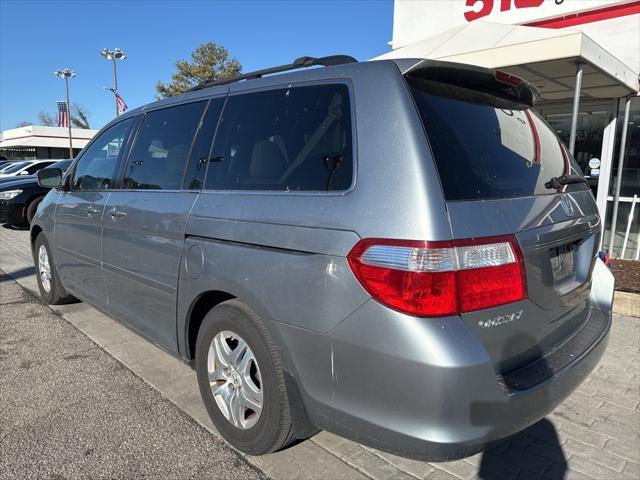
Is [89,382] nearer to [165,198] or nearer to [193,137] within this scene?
[165,198]

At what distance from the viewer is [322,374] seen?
6.43ft

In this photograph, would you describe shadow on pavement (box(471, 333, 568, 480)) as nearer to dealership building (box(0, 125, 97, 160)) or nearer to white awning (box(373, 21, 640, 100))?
white awning (box(373, 21, 640, 100))

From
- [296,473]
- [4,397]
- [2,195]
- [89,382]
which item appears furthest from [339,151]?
[2,195]

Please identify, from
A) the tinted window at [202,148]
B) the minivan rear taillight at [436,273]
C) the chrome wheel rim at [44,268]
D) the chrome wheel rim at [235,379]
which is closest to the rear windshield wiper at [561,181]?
the minivan rear taillight at [436,273]

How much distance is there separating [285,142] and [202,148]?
0.71 meters

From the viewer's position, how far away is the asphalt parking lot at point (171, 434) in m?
2.43

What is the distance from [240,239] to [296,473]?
4.05 feet

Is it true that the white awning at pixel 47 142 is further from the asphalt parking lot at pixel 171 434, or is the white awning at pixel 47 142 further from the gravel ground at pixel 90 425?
the asphalt parking lot at pixel 171 434

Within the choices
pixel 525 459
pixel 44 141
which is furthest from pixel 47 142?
pixel 525 459

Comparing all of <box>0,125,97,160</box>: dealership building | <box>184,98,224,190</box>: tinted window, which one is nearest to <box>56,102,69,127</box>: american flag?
<box>0,125,97,160</box>: dealership building

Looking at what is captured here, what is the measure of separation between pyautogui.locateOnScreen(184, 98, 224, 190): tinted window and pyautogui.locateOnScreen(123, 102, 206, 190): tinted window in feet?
0.27

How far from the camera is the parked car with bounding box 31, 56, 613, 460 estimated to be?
1.74 meters

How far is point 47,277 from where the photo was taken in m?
4.93

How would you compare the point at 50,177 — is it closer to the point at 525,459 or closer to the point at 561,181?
the point at 561,181
